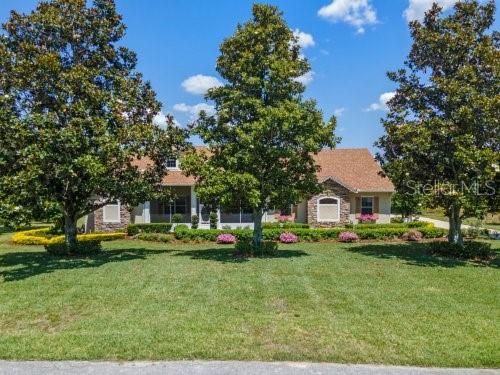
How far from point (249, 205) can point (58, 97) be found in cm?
742

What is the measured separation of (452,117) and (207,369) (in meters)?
13.5

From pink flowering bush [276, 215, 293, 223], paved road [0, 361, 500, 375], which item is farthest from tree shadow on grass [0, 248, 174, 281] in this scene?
pink flowering bush [276, 215, 293, 223]

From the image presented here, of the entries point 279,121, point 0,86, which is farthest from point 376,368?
point 0,86

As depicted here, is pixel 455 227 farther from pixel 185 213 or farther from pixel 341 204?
pixel 185 213

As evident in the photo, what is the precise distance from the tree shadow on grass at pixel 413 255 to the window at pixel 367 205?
365 inches

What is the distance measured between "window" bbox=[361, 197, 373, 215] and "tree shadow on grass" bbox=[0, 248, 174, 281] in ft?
56.1

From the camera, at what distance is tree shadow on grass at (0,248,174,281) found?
1385cm

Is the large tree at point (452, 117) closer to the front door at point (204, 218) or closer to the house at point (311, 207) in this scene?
the house at point (311, 207)

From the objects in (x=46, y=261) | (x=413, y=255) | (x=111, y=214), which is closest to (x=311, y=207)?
(x=111, y=214)

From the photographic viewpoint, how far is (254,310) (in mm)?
9227

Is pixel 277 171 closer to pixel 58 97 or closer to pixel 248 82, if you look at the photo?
pixel 248 82

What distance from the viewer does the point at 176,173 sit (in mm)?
32375

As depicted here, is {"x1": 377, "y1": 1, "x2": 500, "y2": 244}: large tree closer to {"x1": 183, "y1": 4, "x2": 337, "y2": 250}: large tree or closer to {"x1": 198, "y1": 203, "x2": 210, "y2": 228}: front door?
{"x1": 183, "y1": 4, "x2": 337, "y2": 250}: large tree

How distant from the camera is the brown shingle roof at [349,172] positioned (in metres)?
31.6
